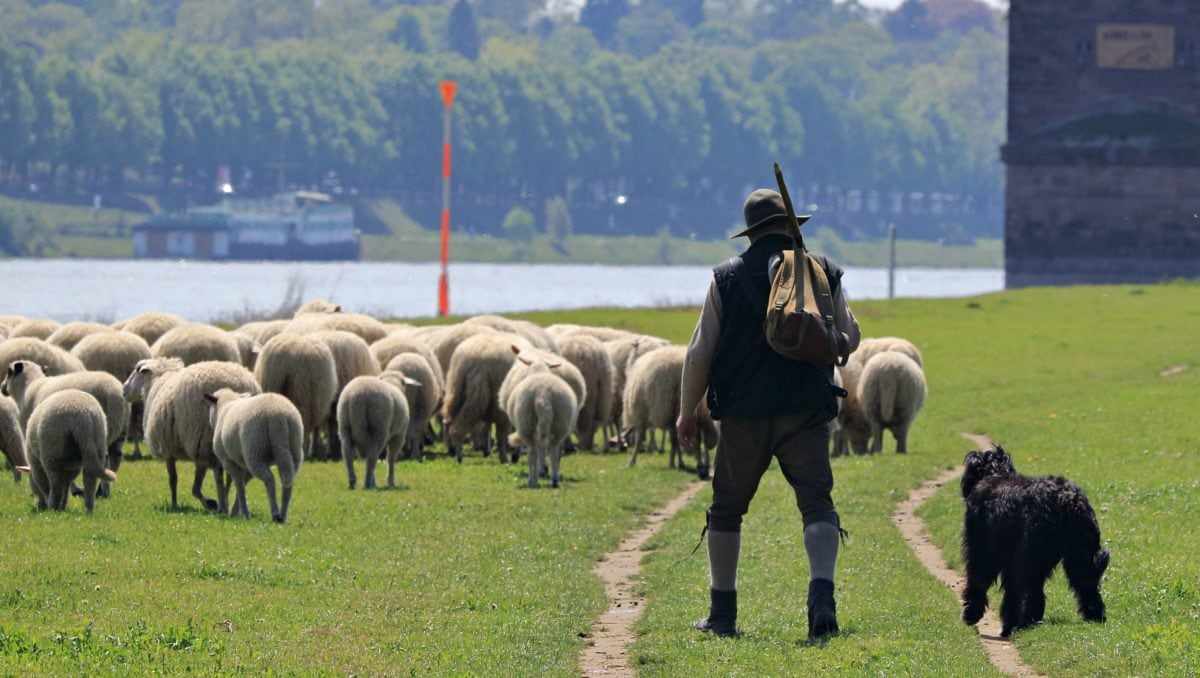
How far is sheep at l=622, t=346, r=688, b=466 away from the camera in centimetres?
2436

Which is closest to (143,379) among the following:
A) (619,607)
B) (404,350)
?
(404,350)

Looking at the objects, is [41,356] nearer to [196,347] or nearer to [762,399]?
[196,347]

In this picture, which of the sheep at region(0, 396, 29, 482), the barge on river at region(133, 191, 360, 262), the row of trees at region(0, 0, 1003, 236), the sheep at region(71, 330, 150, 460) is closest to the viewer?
the sheep at region(0, 396, 29, 482)

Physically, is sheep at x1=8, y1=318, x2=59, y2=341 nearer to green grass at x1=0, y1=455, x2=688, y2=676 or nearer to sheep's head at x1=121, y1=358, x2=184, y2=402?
green grass at x1=0, y1=455, x2=688, y2=676

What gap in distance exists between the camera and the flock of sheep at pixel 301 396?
17.5 metres

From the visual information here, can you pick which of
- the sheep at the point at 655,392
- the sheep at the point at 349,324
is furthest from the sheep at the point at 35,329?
the sheep at the point at 655,392

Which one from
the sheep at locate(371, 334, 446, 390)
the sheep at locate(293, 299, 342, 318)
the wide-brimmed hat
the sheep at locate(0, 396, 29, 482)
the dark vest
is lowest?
the sheep at locate(0, 396, 29, 482)

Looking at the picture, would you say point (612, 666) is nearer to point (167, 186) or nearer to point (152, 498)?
point (152, 498)

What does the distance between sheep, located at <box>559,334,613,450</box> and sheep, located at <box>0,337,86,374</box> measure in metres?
7.25

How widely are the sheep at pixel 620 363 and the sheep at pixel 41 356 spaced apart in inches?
313

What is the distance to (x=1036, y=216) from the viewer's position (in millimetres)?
73875

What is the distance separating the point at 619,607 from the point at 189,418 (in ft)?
19.4

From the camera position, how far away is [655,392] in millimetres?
24422

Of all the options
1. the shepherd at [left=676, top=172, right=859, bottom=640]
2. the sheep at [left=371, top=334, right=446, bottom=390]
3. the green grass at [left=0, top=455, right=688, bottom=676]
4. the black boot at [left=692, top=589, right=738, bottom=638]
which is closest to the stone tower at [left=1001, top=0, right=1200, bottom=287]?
the sheep at [left=371, top=334, right=446, bottom=390]
